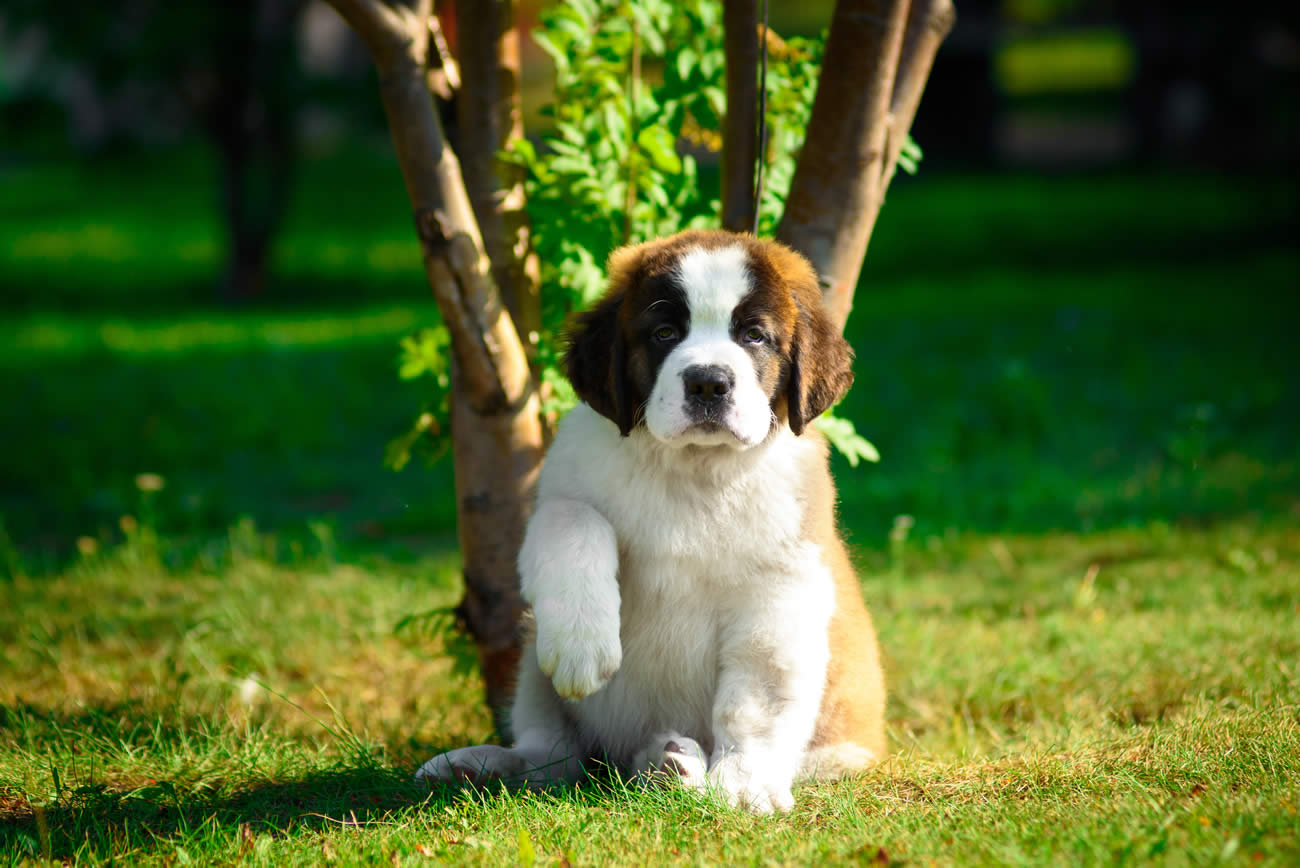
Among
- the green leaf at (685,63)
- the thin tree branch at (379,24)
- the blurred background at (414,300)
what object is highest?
the thin tree branch at (379,24)

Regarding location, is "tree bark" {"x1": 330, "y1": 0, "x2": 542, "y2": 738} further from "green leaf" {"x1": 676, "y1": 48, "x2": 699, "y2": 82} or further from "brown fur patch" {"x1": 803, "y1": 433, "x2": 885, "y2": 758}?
"brown fur patch" {"x1": 803, "y1": 433, "x2": 885, "y2": 758}

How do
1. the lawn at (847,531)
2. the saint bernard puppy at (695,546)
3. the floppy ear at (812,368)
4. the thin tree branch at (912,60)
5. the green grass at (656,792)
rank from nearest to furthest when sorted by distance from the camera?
the green grass at (656,792) → the lawn at (847,531) → the saint bernard puppy at (695,546) → the floppy ear at (812,368) → the thin tree branch at (912,60)

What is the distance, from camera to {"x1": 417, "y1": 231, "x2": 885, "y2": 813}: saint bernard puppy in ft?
10.5

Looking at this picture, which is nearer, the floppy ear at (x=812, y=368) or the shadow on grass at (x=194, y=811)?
the shadow on grass at (x=194, y=811)

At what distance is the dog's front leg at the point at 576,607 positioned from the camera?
10.3 ft

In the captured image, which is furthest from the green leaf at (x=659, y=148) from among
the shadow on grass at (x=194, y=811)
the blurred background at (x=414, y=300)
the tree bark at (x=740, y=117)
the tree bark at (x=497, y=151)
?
the shadow on grass at (x=194, y=811)

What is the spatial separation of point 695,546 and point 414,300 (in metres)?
12.5

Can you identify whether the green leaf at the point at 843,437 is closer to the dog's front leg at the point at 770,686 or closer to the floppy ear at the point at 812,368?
the floppy ear at the point at 812,368

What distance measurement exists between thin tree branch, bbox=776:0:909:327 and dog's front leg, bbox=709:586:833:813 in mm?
1179

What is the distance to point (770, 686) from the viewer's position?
3320 mm

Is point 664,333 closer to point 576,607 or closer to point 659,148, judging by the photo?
point 576,607

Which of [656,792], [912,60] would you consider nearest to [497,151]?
[912,60]

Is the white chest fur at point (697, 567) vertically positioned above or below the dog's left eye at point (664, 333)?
below

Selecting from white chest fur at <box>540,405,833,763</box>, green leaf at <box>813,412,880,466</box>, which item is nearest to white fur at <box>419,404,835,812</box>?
white chest fur at <box>540,405,833,763</box>
